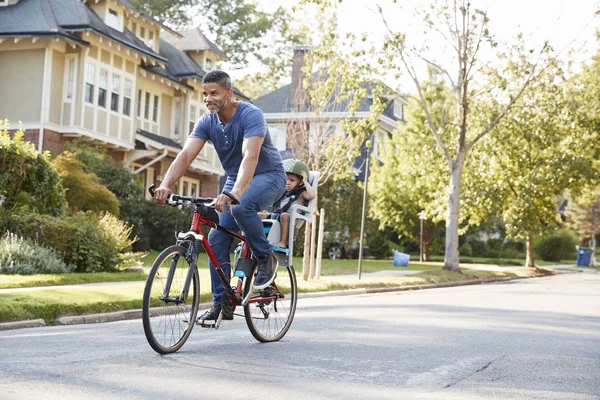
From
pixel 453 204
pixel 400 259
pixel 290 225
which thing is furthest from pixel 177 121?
pixel 290 225

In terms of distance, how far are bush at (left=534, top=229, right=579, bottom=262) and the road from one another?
42.2 metres

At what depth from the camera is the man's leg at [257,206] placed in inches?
301

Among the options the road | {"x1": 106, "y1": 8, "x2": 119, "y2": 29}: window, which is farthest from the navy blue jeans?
{"x1": 106, "y1": 8, "x2": 119, "y2": 29}: window

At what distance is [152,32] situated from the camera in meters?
38.3

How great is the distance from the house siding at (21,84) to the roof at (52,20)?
2.86ft

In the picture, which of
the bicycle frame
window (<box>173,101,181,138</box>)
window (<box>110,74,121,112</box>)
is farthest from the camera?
window (<box>173,101,181,138</box>)

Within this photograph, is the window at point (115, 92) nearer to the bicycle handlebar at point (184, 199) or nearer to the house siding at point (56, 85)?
the house siding at point (56, 85)

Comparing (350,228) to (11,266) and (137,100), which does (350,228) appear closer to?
(137,100)

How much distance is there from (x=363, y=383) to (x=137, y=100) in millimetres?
30094

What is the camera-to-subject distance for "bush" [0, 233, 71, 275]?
16.9m

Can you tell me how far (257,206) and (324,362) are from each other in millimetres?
1348

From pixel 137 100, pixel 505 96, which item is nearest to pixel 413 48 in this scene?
pixel 505 96

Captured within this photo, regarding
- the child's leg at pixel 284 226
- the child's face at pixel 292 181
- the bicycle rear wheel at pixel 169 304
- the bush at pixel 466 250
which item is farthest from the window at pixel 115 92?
the bicycle rear wheel at pixel 169 304

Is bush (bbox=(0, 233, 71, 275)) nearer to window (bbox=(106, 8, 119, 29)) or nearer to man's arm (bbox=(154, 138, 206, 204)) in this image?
man's arm (bbox=(154, 138, 206, 204))
